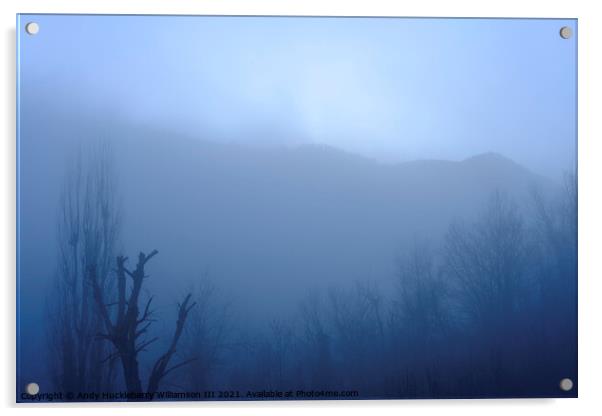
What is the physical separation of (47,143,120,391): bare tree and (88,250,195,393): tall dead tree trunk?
0.9 inches

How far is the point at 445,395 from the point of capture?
1.79 m

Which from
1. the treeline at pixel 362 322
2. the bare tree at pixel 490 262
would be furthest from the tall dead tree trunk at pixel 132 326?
the bare tree at pixel 490 262

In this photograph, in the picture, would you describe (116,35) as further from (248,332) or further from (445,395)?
(445,395)

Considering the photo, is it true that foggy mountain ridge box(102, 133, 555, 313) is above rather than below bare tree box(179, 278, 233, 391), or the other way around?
above

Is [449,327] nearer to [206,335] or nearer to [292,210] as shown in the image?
[292,210]

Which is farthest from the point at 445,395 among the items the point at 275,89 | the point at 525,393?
the point at 275,89

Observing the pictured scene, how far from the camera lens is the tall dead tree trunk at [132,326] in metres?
1.76

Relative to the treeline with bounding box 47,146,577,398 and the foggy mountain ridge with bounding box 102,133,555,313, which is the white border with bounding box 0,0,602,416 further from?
the foggy mountain ridge with bounding box 102,133,555,313

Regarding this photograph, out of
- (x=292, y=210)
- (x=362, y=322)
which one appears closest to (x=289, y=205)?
(x=292, y=210)

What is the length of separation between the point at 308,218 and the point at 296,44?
43cm

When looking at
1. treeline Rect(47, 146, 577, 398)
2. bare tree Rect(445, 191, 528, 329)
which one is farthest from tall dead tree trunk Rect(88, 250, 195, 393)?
bare tree Rect(445, 191, 528, 329)

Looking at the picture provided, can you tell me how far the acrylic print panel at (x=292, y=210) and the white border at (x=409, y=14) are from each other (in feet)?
0.12

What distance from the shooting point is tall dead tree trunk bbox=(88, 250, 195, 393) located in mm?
1764

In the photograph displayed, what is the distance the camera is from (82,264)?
5.79 ft
